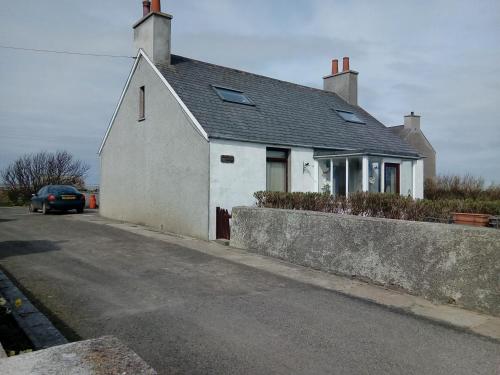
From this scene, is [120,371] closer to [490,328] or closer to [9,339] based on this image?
[9,339]

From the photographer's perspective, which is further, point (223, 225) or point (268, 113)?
point (268, 113)

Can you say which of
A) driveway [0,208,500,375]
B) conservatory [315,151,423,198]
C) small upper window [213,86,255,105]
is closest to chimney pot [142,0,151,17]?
small upper window [213,86,255,105]

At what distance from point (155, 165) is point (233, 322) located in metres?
11.0

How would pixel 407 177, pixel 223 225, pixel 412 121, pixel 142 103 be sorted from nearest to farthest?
pixel 223 225
pixel 142 103
pixel 407 177
pixel 412 121

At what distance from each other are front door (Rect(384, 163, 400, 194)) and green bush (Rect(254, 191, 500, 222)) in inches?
295

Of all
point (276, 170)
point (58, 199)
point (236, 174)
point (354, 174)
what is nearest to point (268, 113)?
point (276, 170)

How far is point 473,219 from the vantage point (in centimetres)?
781

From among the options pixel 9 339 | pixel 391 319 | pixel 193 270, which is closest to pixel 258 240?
pixel 193 270

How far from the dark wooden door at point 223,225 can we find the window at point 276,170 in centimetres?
263

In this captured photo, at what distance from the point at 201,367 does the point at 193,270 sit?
13.9 ft

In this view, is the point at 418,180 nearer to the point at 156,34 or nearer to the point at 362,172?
the point at 362,172

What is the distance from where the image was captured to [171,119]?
14.2m

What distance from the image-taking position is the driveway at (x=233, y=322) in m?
4.07

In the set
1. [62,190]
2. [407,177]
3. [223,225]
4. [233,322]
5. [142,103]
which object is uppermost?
[142,103]
